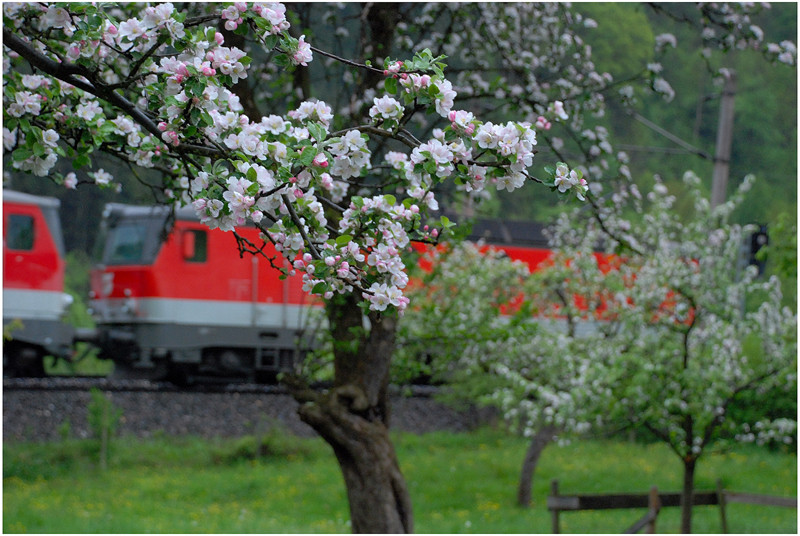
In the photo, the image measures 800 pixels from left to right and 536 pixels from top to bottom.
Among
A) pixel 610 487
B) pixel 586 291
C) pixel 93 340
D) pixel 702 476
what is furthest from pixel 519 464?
pixel 93 340

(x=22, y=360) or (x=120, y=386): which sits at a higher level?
(x=22, y=360)

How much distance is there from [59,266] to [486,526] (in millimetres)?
8851

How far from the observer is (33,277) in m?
15.2

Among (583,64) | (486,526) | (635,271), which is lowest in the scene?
(486,526)

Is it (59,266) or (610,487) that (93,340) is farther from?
(610,487)

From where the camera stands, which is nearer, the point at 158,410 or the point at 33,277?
the point at 33,277

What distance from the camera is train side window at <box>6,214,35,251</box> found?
1497 cm

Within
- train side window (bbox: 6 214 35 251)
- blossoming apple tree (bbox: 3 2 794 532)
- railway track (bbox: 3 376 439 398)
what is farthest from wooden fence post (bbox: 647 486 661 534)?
train side window (bbox: 6 214 35 251)

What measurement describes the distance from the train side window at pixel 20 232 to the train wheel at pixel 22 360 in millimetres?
1735

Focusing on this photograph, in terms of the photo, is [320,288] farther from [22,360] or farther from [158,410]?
[22,360]

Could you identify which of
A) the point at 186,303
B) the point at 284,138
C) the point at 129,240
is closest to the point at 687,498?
the point at 284,138

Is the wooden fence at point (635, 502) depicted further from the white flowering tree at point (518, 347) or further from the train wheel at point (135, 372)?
the train wheel at point (135, 372)

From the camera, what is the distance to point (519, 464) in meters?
14.8

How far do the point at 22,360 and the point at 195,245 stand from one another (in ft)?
12.0
